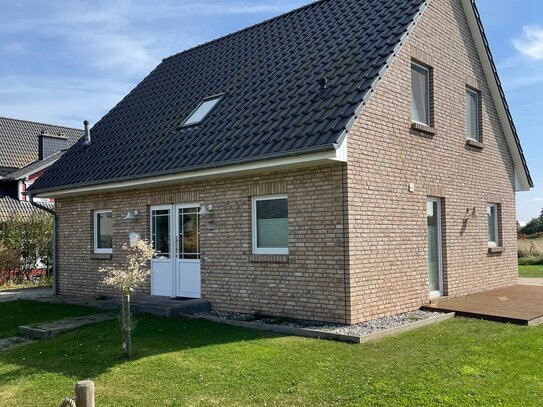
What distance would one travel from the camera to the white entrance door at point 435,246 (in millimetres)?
11891

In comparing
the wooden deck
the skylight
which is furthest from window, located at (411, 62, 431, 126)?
the skylight

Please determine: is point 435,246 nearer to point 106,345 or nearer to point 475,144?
point 475,144

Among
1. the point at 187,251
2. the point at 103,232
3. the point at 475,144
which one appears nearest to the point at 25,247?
the point at 103,232

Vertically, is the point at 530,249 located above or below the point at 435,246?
below

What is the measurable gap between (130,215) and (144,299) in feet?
7.58

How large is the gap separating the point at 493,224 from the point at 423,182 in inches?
181

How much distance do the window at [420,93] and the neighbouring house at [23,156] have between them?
18536 mm

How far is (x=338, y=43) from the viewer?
39.0ft

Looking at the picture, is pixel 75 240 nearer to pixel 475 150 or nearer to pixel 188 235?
pixel 188 235

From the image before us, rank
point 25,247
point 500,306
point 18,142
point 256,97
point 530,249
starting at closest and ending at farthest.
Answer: point 500,306 < point 256,97 < point 25,247 < point 530,249 < point 18,142

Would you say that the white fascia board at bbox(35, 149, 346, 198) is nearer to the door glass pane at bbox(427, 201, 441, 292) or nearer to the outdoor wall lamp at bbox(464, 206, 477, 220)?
the door glass pane at bbox(427, 201, 441, 292)

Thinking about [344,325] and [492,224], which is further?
[492,224]

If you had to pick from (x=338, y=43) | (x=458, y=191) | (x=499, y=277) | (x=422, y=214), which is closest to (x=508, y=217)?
(x=499, y=277)

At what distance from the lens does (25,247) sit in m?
20.9
